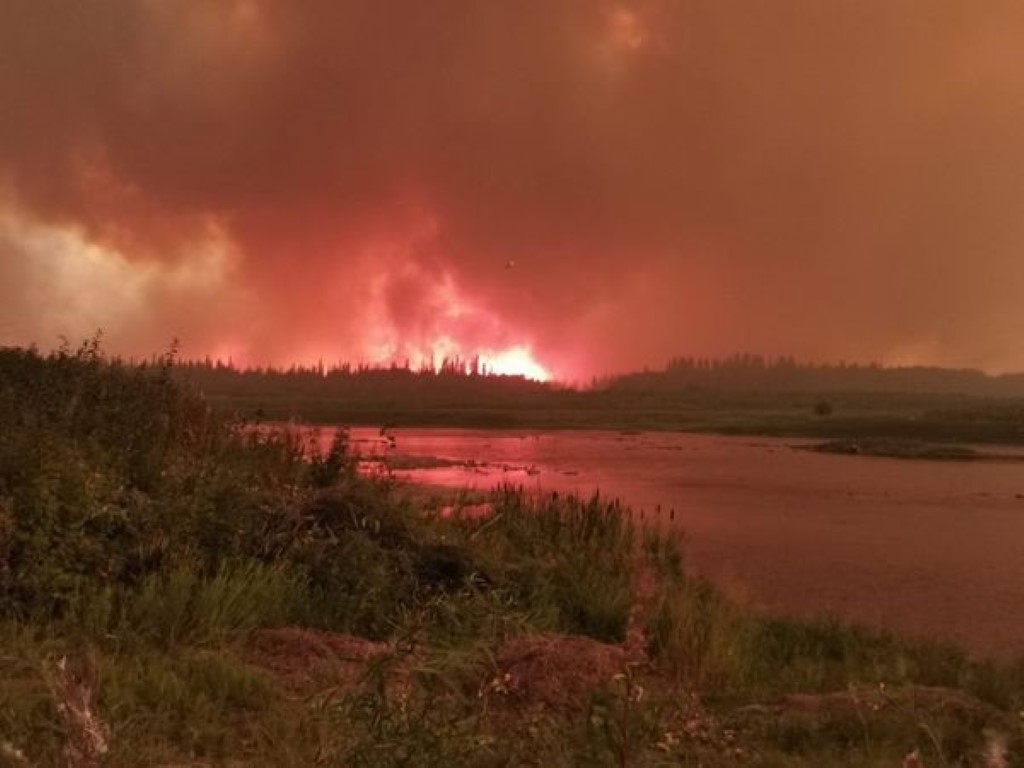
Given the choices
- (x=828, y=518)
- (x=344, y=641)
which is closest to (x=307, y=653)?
(x=344, y=641)

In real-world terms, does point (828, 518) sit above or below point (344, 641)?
below

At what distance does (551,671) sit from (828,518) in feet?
65.5

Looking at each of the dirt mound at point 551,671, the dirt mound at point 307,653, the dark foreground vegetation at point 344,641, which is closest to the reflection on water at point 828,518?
the dark foreground vegetation at point 344,641

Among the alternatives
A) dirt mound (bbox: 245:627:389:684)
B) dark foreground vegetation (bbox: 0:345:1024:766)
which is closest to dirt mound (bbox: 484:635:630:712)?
dark foreground vegetation (bbox: 0:345:1024:766)

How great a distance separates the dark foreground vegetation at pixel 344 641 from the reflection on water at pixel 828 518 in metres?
2.57

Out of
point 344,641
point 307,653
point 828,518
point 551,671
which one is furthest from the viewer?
point 828,518

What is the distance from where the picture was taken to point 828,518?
85.4 ft

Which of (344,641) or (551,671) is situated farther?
(344,641)

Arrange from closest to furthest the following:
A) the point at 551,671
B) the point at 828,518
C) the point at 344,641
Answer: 1. the point at 551,671
2. the point at 344,641
3. the point at 828,518

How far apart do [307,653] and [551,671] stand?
6.73 ft

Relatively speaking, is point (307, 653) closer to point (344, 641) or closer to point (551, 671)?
point (344, 641)

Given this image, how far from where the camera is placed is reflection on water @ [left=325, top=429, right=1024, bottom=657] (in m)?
15.5

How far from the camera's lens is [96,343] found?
14.8 metres

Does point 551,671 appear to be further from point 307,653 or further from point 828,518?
point 828,518
